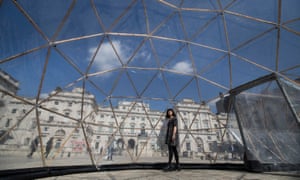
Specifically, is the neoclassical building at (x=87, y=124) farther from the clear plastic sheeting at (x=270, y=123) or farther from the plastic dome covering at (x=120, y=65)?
the clear plastic sheeting at (x=270, y=123)

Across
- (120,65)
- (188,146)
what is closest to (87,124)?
(120,65)

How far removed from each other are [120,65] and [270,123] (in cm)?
738

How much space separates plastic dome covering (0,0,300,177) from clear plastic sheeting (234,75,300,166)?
14.2 inches

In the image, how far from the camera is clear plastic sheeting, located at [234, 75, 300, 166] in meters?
4.09

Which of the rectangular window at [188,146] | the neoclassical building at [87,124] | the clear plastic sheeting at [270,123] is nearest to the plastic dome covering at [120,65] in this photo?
the neoclassical building at [87,124]

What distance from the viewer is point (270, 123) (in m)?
4.73

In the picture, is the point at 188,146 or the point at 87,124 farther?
the point at 188,146

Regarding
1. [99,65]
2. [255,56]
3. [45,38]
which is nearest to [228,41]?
[255,56]

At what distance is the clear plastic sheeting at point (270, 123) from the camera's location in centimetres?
409

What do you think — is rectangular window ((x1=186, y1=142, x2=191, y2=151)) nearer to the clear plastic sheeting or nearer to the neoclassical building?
the neoclassical building

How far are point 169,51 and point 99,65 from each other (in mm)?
4008

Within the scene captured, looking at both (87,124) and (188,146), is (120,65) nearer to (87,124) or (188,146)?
(87,124)

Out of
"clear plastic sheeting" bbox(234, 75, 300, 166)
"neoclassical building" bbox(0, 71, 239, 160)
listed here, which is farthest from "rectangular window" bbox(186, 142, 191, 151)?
"clear plastic sheeting" bbox(234, 75, 300, 166)

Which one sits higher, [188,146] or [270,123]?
[270,123]
